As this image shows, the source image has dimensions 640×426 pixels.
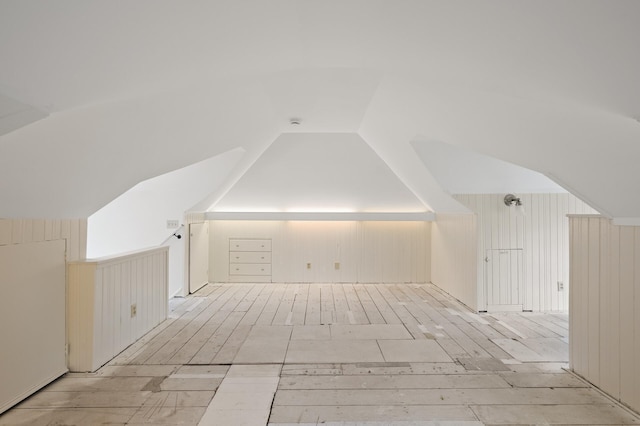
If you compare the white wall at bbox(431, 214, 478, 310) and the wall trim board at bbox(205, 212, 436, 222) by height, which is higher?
the wall trim board at bbox(205, 212, 436, 222)

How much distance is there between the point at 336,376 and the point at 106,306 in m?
2.31

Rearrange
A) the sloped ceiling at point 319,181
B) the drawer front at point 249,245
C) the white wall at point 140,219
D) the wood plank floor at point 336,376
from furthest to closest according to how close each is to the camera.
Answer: the drawer front at point 249,245 → the white wall at point 140,219 → the sloped ceiling at point 319,181 → the wood plank floor at point 336,376

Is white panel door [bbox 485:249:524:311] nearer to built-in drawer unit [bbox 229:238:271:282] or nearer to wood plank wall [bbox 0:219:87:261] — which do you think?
built-in drawer unit [bbox 229:238:271:282]

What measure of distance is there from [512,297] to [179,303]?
5.25 m

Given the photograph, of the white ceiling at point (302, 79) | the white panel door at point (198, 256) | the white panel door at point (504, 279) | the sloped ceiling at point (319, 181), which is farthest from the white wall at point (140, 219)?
the white panel door at point (504, 279)

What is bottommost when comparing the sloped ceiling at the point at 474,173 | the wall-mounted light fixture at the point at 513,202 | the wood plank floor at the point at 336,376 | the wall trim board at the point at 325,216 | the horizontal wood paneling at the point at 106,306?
the wood plank floor at the point at 336,376

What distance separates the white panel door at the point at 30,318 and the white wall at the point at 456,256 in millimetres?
5188

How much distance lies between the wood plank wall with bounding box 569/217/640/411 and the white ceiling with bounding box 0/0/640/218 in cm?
30

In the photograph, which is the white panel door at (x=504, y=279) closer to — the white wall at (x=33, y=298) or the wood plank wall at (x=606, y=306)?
the wood plank wall at (x=606, y=306)

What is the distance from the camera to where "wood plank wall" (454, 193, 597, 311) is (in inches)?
215

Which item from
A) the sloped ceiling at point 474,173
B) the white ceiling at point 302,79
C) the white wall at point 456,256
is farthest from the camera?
the white wall at point 456,256

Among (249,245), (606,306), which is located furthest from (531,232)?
(249,245)

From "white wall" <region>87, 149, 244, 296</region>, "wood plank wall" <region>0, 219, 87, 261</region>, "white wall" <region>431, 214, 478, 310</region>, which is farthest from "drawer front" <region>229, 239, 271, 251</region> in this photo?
"wood plank wall" <region>0, 219, 87, 261</region>

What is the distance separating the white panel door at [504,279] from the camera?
5.46 m
